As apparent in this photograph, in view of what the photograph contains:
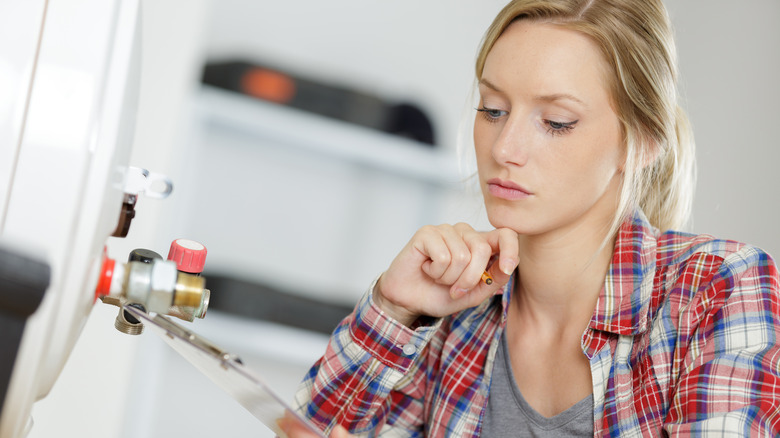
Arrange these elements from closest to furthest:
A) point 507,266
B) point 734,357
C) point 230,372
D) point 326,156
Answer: point 230,372 → point 734,357 → point 507,266 → point 326,156

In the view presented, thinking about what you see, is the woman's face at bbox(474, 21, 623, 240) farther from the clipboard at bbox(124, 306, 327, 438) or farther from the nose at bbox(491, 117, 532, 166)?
the clipboard at bbox(124, 306, 327, 438)

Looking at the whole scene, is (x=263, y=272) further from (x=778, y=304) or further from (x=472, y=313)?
(x=778, y=304)

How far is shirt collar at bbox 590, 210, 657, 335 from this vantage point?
1036 millimetres

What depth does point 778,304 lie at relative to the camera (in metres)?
0.91

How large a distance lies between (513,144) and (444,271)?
7.9 inches

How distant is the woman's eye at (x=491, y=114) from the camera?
1.12 metres

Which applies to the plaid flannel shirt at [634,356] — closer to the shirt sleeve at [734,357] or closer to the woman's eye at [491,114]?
the shirt sleeve at [734,357]

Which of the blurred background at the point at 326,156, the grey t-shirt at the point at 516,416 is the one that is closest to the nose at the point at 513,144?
the grey t-shirt at the point at 516,416

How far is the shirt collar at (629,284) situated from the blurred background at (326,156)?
2.32 feet

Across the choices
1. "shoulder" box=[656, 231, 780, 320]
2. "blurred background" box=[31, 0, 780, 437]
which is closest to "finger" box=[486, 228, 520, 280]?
"shoulder" box=[656, 231, 780, 320]

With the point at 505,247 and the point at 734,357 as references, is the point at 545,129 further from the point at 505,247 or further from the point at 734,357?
the point at 734,357

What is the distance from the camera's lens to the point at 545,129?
1067 millimetres

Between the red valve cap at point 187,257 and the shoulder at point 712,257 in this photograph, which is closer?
the red valve cap at point 187,257

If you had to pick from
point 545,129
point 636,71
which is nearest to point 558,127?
point 545,129
